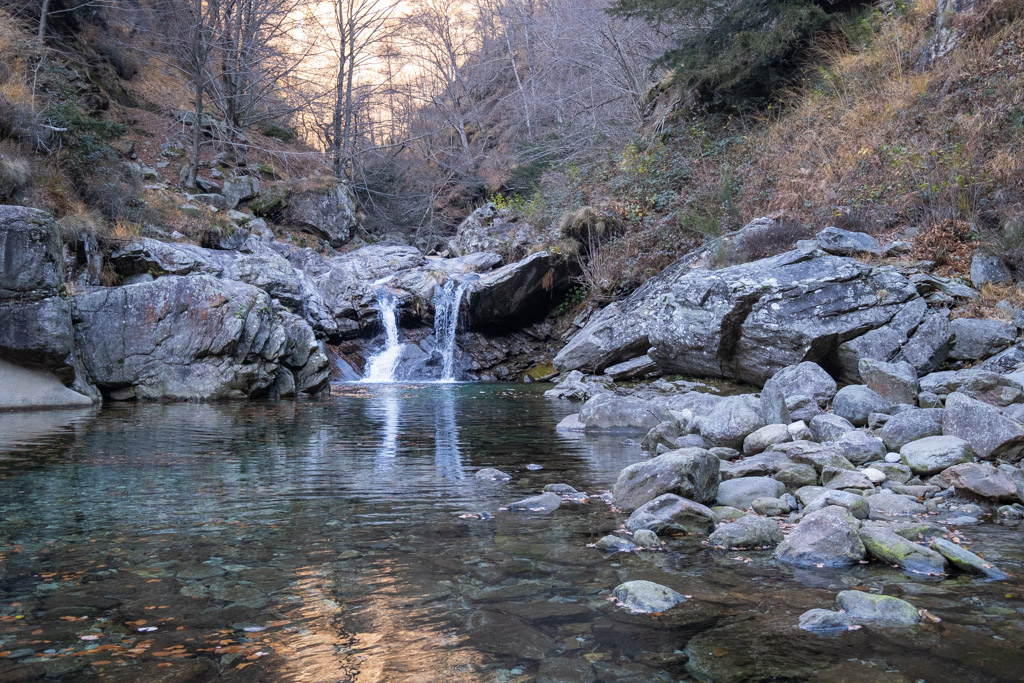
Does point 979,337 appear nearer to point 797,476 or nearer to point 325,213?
point 797,476

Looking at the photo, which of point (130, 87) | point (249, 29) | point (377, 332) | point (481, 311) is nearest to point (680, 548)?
point (481, 311)

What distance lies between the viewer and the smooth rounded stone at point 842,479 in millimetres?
5012

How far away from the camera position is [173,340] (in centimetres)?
1254

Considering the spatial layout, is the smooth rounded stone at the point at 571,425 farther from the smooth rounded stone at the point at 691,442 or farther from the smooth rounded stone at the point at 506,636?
the smooth rounded stone at the point at 506,636

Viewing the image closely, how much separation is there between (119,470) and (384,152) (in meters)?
28.3

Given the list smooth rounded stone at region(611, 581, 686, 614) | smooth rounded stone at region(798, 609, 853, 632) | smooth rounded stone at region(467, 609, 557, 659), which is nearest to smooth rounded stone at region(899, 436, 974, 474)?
smooth rounded stone at region(798, 609, 853, 632)

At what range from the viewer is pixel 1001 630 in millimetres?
2760

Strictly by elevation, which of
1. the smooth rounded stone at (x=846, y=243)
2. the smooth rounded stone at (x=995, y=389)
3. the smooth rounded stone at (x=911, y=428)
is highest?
the smooth rounded stone at (x=846, y=243)

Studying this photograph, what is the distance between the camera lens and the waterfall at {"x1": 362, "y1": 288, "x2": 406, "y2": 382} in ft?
61.2

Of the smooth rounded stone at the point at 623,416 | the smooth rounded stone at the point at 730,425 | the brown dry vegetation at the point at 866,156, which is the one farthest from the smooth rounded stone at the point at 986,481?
the brown dry vegetation at the point at 866,156

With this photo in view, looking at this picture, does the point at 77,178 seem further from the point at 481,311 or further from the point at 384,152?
the point at 384,152

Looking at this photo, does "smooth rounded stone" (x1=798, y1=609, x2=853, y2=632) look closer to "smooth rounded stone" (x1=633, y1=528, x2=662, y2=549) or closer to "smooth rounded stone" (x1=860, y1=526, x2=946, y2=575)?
"smooth rounded stone" (x1=860, y1=526, x2=946, y2=575)

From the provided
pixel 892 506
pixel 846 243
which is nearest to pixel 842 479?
pixel 892 506

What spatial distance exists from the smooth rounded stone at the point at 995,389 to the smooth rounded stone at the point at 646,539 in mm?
4740
